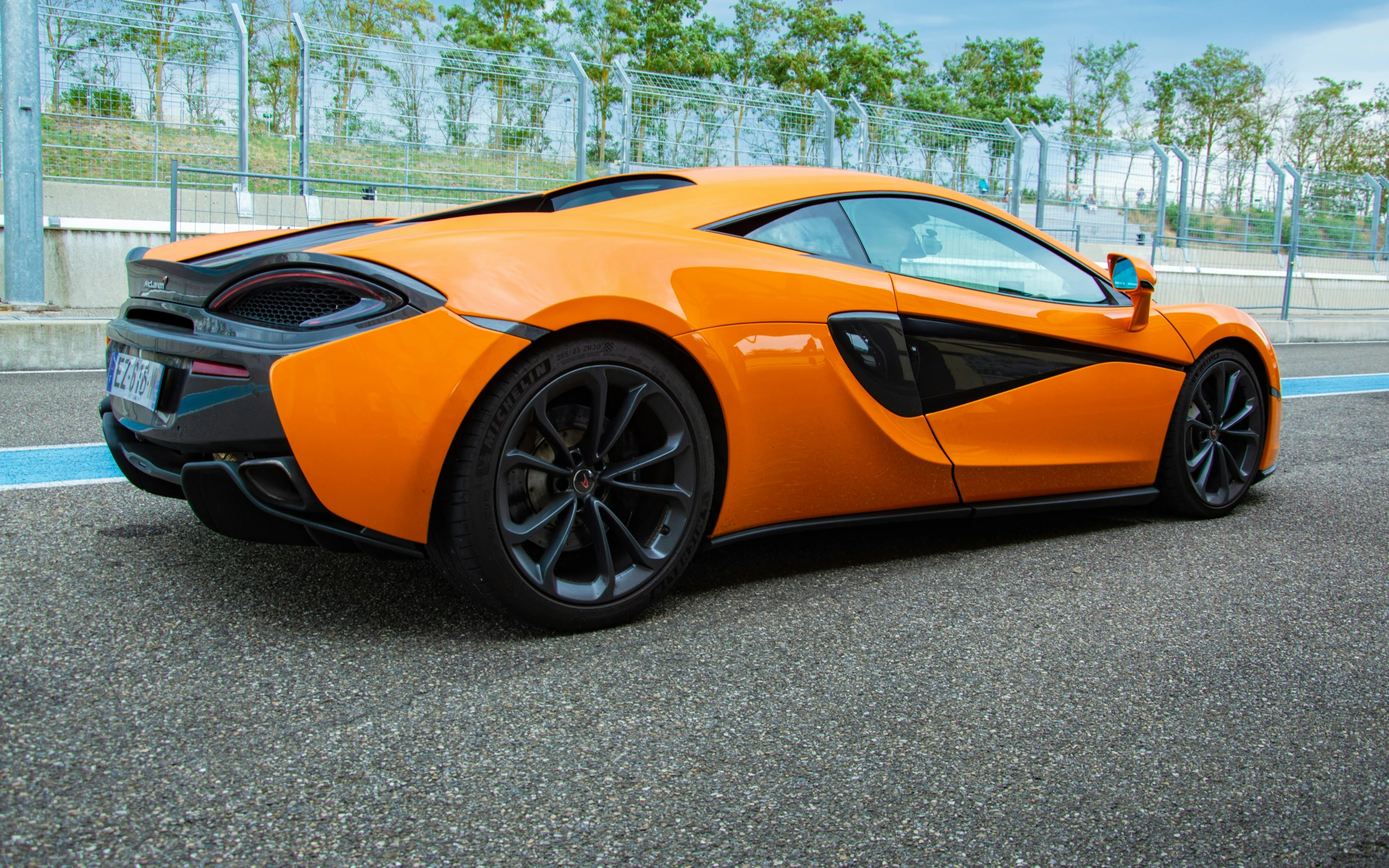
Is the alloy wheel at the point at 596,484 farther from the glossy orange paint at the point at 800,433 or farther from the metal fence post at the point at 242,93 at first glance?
the metal fence post at the point at 242,93

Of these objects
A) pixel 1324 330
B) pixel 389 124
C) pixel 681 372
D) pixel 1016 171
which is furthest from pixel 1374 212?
pixel 681 372

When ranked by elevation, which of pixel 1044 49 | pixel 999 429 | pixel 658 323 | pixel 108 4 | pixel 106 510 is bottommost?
pixel 106 510

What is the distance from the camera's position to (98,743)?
72.0 inches

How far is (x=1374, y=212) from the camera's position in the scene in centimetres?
2086

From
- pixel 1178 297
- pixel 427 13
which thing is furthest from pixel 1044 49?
pixel 1178 297

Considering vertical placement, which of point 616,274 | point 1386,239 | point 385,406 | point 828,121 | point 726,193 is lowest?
point 385,406

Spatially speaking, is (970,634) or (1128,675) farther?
(970,634)

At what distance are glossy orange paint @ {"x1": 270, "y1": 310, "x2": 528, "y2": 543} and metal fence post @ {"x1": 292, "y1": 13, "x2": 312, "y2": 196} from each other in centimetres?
972

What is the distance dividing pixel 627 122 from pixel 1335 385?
26.1ft

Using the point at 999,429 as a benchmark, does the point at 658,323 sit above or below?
above

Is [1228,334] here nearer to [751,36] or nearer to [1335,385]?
[1335,385]

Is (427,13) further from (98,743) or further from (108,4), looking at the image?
(98,743)

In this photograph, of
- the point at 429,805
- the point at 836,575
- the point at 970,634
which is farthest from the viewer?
the point at 836,575

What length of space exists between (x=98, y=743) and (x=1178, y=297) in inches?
647
